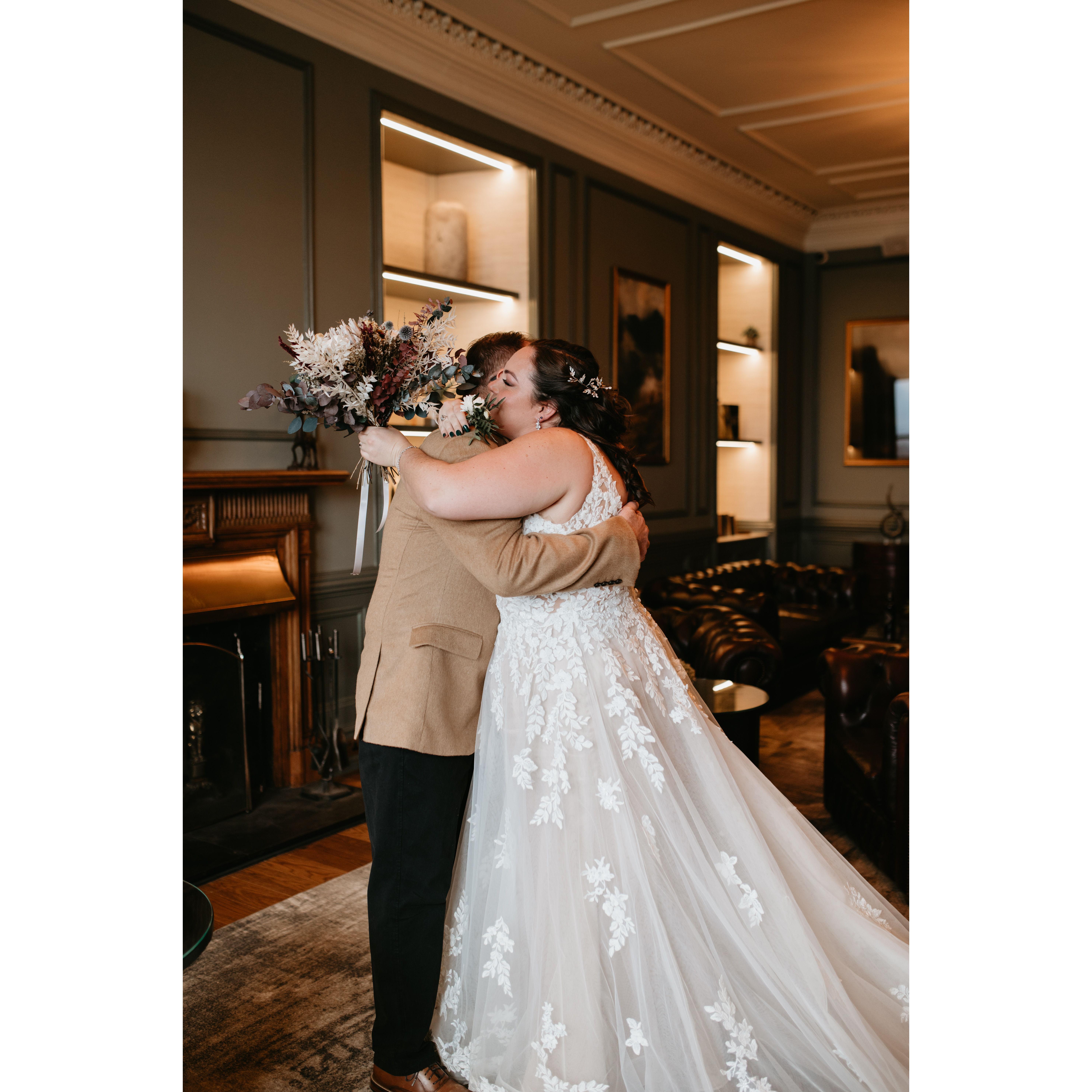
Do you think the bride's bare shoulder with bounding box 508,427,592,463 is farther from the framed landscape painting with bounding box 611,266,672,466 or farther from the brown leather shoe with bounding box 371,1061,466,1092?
the framed landscape painting with bounding box 611,266,672,466

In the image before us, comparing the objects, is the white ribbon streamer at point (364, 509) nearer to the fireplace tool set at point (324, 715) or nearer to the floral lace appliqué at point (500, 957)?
the floral lace appliqué at point (500, 957)

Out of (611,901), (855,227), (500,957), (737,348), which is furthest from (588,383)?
(855,227)

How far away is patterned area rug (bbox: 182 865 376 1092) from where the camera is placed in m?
2.00

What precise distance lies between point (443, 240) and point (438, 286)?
1.19 feet

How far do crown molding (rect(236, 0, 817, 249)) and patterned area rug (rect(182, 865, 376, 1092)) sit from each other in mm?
3323

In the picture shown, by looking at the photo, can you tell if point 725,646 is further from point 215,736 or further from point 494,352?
point 494,352

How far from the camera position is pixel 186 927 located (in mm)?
1529

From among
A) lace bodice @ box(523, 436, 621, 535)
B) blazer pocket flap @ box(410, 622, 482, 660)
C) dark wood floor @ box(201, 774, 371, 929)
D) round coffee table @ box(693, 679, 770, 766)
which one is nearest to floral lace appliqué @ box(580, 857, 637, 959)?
blazer pocket flap @ box(410, 622, 482, 660)

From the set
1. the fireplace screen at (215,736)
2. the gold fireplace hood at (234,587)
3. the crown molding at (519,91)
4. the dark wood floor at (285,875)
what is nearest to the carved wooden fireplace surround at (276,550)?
the gold fireplace hood at (234,587)
